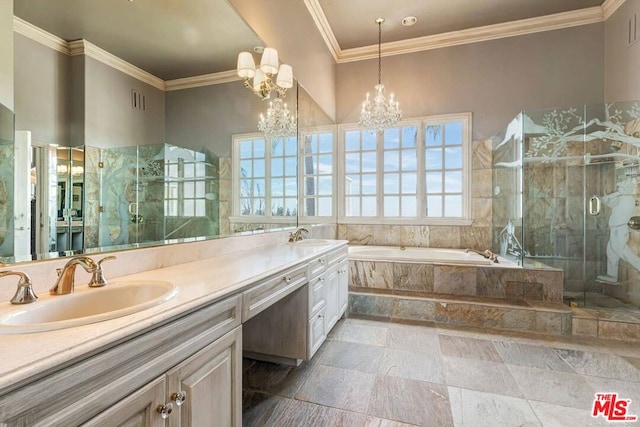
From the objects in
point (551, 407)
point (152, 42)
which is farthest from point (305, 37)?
point (551, 407)

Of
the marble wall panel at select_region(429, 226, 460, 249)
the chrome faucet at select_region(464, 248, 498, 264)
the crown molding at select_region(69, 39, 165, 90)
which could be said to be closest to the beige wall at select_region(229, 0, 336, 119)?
the crown molding at select_region(69, 39, 165, 90)

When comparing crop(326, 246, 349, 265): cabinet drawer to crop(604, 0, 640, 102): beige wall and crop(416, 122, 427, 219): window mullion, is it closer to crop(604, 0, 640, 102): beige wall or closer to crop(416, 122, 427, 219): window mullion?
crop(416, 122, 427, 219): window mullion

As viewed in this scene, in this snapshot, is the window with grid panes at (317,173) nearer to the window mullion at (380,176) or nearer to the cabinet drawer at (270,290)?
the window mullion at (380,176)

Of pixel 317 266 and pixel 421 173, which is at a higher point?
pixel 421 173

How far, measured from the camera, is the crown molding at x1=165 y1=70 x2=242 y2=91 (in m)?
1.55

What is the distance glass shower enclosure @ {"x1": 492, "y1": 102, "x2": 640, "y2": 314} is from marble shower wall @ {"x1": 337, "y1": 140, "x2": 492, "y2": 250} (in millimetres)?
91

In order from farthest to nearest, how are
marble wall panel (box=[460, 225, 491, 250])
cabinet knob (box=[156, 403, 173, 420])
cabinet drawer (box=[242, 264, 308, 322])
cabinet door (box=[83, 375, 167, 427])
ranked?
marble wall panel (box=[460, 225, 491, 250]) < cabinet drawer (box=[242, 264, 308, 322]) < cabinet knob (box=[156, 403, 173, 420]) < cabinet door (box=[83, 375, 167, 427])

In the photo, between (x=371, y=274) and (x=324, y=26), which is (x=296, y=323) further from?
(x=324, y=26)

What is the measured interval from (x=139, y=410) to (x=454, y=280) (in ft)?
9.67

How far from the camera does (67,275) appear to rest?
1.03 meters

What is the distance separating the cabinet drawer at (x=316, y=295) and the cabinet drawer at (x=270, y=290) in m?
→ 0.15

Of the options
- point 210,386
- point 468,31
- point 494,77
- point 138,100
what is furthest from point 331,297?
point 468,31

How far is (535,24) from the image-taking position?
360 centimetres

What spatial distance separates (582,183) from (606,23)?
5.98 feet
